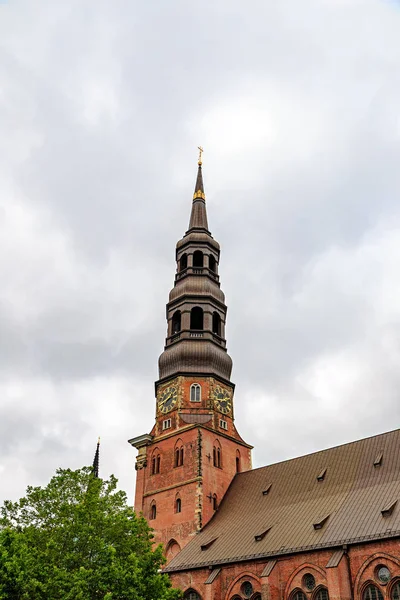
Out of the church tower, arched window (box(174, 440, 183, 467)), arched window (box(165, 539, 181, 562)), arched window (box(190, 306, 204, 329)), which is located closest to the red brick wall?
arched window (box(165, 539, 181, 562))

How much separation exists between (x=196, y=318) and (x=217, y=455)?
12.6m

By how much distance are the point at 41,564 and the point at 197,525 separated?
58.6ft

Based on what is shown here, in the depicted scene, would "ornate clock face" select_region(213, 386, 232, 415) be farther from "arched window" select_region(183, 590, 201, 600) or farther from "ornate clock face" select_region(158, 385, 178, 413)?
"arched window" select_region(183, 590, 201, 600)

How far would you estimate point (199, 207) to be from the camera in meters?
63.1

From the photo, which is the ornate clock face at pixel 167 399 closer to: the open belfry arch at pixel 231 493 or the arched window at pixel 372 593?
the open belfry arch at pixel 231 493

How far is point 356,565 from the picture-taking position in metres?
31.3

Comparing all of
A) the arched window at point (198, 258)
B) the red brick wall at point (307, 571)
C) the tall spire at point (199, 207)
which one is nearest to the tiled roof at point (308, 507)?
the red brick wall at point (307, 571)

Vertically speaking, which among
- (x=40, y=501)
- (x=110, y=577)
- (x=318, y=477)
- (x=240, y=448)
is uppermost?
(x=240, y=448)

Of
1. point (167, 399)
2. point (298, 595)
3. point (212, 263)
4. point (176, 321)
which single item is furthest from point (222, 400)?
point (298, 595)

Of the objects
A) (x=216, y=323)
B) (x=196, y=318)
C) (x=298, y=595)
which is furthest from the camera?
(x=216, y=323)

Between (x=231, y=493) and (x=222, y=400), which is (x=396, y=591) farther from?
(x=222, y=400)

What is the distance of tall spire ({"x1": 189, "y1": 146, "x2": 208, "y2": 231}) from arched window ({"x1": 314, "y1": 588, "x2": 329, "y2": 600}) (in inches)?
1455

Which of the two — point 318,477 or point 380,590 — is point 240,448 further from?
point 380,590

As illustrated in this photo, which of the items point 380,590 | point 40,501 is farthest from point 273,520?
point 40,501
